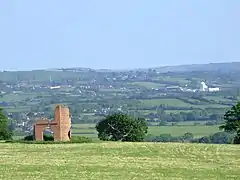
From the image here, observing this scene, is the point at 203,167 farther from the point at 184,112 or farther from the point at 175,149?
the point at 184,112

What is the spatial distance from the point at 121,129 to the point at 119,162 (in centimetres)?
4147

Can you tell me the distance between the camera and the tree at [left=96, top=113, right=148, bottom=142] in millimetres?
83750

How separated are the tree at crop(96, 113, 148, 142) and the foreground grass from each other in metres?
25.9

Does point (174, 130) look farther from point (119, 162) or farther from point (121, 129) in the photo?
point (119, 162)

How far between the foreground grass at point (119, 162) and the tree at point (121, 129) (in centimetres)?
2586

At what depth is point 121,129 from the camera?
84.2m

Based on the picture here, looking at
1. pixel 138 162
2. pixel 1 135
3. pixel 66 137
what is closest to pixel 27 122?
pixel 1 135

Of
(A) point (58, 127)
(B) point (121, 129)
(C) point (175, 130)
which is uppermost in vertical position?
(A) point (58, 127)

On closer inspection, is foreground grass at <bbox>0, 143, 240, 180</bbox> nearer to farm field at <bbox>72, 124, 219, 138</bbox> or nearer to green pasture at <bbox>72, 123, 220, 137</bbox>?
green pasture at <bbox>72, 123, 220, 137</bbox>

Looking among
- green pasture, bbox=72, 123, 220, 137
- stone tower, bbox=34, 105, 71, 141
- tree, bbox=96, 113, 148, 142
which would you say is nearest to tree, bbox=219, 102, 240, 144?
tree, bbox=96, 113, 148, 142

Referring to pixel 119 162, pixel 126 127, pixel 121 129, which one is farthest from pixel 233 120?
pixel 119 162

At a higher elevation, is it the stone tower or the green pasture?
the stone tower

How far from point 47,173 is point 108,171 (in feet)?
11.4

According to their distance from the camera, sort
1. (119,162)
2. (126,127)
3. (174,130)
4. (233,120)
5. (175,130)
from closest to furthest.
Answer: (119,162) → (233,120) → (126,127) → (174,130) → (175,130)
